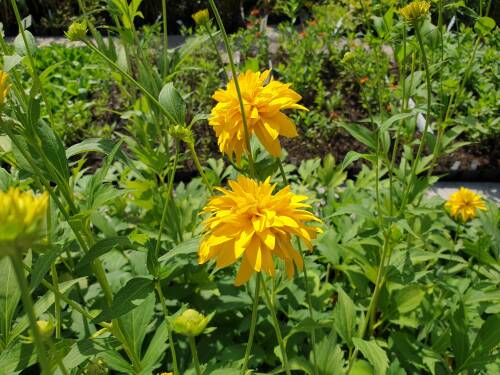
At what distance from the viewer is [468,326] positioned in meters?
1.21

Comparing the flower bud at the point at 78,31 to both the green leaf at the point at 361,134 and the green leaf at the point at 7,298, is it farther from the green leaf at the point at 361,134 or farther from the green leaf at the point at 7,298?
the green leaf at the point at 361,134

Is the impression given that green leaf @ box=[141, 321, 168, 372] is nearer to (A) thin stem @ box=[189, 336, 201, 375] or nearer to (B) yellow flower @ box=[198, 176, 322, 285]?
(A) thin stem @ box=[189, 336, 201, 375]

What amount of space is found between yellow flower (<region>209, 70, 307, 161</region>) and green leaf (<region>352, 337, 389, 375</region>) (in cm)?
49

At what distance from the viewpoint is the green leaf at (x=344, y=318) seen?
1062 millimetres

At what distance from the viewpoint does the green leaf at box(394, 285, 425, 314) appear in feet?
3.96

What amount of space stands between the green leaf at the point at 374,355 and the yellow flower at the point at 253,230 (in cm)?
41

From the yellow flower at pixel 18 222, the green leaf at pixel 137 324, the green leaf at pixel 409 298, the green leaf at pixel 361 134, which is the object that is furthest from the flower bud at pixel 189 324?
the green leaf at pixel 409 298

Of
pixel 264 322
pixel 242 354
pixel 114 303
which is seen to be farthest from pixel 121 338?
pixel 264 322

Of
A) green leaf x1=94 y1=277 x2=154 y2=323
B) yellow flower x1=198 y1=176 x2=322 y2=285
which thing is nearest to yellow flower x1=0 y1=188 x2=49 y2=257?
yellow flower x1=198 y1=176 x2=322 y2=285

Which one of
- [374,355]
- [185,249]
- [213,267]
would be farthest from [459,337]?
[185,249]

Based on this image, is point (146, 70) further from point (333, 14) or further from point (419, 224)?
point (333, 14)

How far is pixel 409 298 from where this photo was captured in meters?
1.22

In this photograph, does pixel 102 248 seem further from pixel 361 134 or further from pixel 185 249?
pixel 361 134

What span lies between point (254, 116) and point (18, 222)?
505 mm
